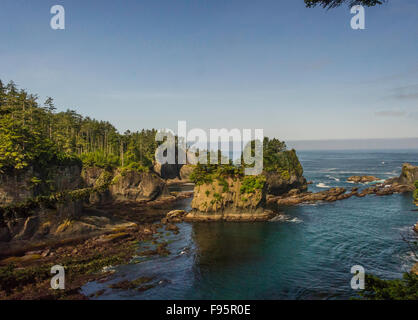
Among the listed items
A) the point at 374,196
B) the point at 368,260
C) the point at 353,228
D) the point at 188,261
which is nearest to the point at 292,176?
the point at 374,196

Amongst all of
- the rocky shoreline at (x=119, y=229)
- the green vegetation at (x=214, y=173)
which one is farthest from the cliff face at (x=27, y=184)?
the green vegetation at (x=214, y=173)

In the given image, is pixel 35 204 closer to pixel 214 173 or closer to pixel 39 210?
pixel 39 210

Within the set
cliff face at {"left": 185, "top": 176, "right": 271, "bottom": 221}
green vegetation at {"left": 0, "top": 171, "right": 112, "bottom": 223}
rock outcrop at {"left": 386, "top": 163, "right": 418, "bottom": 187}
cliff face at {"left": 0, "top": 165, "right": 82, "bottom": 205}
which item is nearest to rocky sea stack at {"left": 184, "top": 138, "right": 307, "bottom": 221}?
cliff face at {"left": 185, "top": 176, "right": 271, "bottom": 221}

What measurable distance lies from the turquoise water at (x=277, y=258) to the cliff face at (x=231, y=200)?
12.6 ft

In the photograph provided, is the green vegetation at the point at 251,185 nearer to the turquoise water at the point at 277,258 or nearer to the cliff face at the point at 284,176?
the turquoise water at the point at 277,258

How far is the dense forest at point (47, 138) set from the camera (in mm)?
44000

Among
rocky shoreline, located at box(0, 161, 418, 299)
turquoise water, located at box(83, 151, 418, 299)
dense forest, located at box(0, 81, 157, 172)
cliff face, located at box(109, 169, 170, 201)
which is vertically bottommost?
turquoise water, located at box(83, 151, 418, 299)

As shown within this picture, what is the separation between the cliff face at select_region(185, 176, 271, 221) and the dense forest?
102 feet

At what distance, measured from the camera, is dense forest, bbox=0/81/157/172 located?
44000mm

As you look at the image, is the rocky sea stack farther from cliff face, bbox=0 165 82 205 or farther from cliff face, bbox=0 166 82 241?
cliff face, bbox=0 165 82 205

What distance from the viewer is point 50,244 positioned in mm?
39875

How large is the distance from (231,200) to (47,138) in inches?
1733

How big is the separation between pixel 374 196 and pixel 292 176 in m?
22.5
